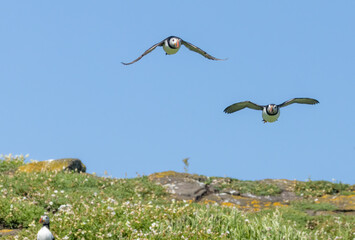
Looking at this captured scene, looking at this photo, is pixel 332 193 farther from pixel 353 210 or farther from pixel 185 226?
pixel 185 226

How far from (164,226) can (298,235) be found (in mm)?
2725

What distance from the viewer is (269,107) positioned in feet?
41.5

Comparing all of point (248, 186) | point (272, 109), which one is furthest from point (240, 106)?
point (248, 186)

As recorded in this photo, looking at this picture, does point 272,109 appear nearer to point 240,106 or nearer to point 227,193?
point 240,106

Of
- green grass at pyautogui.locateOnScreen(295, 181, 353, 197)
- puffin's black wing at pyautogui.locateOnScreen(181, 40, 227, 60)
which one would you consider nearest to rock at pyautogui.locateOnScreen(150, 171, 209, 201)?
green grass at pyautogui.locateOnScreen(295, 181, 353, 197)

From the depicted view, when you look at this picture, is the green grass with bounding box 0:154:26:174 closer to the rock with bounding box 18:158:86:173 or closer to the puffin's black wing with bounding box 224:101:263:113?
the rock with bounding box 18:158:86:173

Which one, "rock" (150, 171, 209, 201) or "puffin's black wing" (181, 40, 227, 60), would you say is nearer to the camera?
"puffin's black wing" (181, 40, 227, 60)

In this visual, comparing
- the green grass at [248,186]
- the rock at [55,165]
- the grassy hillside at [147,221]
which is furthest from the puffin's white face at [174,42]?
the rock at [55,165]

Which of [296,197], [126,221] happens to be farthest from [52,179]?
[296,197]

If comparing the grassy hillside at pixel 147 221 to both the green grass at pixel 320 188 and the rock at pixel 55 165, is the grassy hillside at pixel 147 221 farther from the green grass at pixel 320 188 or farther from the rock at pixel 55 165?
the rock at pixel 55 165

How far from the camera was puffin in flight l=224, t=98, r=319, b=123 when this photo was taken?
1258cm

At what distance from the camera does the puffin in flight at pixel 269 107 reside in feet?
41.3

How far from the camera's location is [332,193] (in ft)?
71.5

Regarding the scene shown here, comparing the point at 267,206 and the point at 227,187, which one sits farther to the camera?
the point at 227,187
